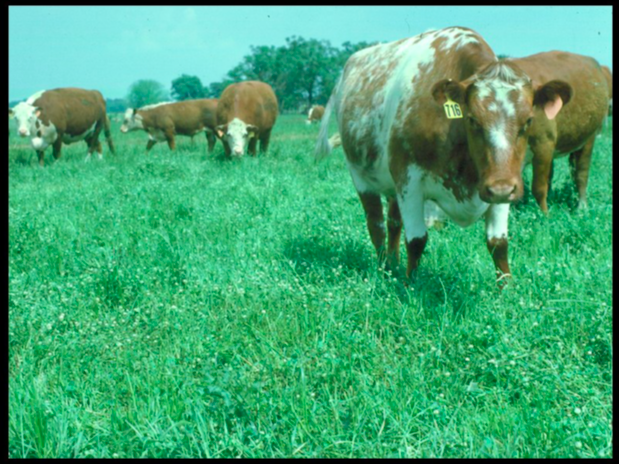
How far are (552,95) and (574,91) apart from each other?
10.8 feet

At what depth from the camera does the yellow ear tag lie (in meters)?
3.36

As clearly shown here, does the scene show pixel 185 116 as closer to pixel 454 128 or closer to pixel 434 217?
pixel 434 217

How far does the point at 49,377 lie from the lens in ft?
9.59

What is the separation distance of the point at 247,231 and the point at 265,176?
3.50 m

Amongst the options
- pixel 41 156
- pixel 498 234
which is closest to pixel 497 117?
pixel 498 234

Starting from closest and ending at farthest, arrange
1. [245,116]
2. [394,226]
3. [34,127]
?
[394,226]
[245,116]
[34,127]

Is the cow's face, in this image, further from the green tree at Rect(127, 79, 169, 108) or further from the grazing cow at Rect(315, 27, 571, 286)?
the green tree at Rect(127, 79, 169, 108)

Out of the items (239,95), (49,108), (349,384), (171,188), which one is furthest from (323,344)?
(49,108)

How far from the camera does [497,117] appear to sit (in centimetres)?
321

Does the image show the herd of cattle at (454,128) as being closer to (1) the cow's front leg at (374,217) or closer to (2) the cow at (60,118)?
(1) the cow's front leg at (374,217)

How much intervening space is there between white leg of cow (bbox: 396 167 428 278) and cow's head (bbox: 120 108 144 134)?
64.1 ft

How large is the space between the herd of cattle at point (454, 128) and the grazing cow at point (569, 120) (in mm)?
13

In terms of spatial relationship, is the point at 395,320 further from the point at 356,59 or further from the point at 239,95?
the point at 239,95

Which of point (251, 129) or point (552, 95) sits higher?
point (552, 95)
